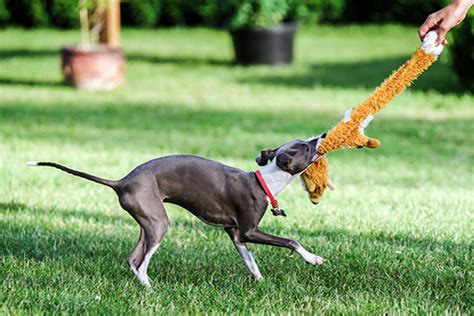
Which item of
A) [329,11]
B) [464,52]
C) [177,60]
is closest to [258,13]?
[177,60]

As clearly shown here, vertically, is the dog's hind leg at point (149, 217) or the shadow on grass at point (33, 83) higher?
the dog's hind leg at point (149, 217)

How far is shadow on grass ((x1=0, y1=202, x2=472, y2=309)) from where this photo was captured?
4.66 meters

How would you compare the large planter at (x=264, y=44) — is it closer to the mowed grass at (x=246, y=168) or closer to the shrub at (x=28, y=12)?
the mowed grass at (x=246, y=168)

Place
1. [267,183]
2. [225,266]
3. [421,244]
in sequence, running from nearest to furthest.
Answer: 1. [267,183]
2. [225,266]
3. [421,244]

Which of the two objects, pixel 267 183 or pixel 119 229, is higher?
pixel 267 183

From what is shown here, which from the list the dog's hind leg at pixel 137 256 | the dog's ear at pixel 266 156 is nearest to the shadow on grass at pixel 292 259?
the dog's hind leg at pixel 137 256

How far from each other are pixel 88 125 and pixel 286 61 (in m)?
6.58

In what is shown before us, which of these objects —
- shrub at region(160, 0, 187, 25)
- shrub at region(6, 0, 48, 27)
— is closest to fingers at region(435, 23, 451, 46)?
shrub at region(160, 0, 187, 25)

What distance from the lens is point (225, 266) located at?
201 inches

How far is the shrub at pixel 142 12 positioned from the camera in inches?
909

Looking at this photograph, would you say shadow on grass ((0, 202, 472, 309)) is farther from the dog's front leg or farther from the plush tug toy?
the plush tug toy

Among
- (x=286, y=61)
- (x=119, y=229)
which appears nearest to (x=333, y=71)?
(x=286, y=61)

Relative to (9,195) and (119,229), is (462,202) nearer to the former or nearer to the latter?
(119,229)

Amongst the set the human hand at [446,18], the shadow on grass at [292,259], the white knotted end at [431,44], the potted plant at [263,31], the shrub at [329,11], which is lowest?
the shrub at [329,11]
